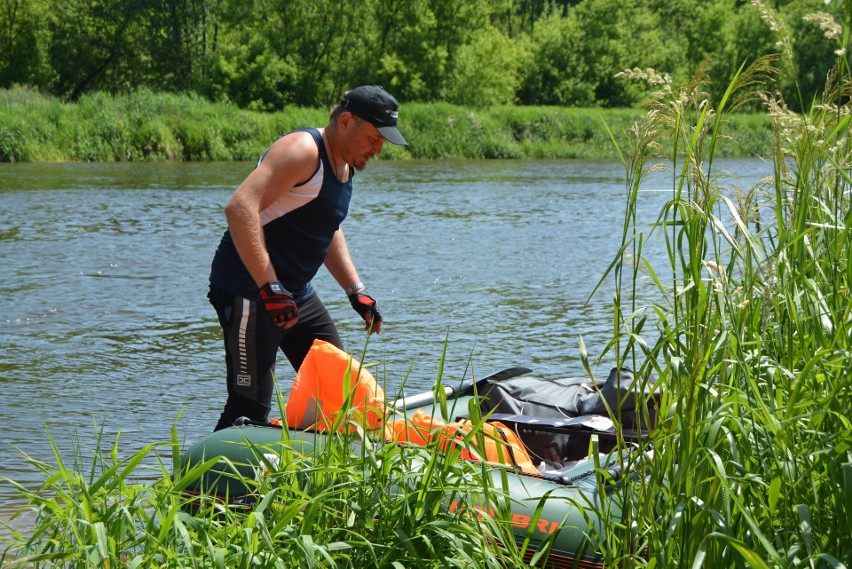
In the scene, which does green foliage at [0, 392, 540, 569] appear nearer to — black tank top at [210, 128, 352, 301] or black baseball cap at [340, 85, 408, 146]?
black tank top at [210, 128, 352, 301]

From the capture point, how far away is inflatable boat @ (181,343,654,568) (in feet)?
10.0

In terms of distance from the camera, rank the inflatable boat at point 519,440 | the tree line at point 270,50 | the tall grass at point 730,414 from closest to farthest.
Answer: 1. the tall grass at point 730,414
2. the inflatable boat at point 519,440
3. the tree line at point 270,50

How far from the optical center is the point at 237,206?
12.9 ft

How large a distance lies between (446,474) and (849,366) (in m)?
1.01

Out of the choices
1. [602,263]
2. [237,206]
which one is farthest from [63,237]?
[237,206]

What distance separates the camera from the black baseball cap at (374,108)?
4.05 metres

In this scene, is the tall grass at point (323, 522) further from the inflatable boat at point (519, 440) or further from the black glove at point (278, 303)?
the black glove at point (278, 303)

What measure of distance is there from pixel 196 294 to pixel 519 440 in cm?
687

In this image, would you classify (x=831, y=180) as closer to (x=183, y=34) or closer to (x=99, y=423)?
(x=99, y=423)

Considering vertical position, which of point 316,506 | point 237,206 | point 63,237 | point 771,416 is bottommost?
point 63,237

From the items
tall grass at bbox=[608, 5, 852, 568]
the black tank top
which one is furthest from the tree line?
tall grass at bbox=[608, 5, 852, 568]

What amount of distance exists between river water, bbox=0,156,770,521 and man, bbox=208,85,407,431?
0.57m

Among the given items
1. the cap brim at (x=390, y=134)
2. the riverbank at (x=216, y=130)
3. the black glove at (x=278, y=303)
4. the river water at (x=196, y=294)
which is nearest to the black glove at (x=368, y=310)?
the river water at (x=196, y=294)

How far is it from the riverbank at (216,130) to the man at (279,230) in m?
16.8
